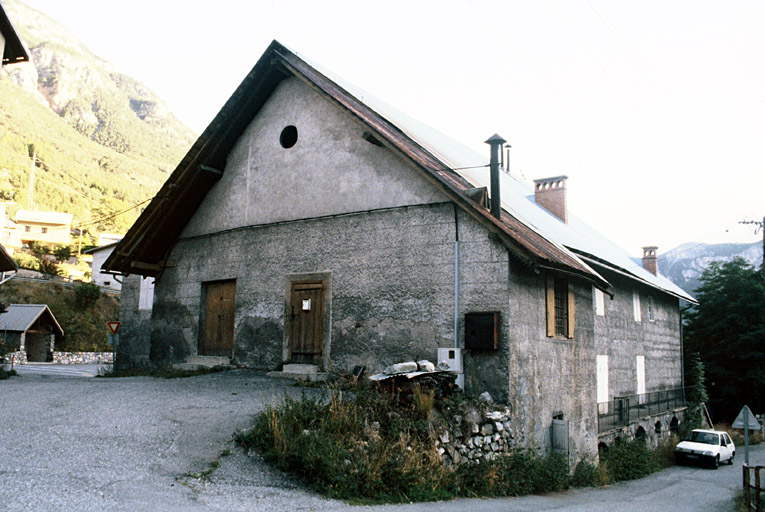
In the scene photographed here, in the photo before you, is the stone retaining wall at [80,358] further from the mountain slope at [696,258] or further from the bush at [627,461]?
the mountain slope at [696,258]

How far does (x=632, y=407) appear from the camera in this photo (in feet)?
67.2

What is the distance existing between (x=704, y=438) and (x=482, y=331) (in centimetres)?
1742

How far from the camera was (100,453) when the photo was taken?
8.17 m

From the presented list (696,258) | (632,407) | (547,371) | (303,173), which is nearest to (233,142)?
(303,173)

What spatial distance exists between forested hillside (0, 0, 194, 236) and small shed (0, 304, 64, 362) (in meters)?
40.3

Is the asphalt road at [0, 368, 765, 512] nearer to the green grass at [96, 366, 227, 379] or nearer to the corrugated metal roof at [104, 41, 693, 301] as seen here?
the green grass at [96, 366, 227, 379]

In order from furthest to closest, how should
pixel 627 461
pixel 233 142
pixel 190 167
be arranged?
1. pixel 627 461
2. pixel 233 142
3. pixel 190 167

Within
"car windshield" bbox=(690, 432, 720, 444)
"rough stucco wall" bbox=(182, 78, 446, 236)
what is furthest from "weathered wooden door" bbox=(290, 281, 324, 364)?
"car windshield" bbox=(690, 432, 720, 444)

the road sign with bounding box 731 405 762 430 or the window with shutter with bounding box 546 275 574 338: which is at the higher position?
the window with shutter with bounding box 546 275 574 338

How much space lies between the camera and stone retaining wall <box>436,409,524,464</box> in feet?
32.1

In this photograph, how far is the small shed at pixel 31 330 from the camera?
33719 mm

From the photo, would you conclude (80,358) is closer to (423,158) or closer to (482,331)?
(423,158)

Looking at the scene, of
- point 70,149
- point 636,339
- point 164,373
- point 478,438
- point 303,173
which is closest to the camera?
point 478,438

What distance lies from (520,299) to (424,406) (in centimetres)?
317
